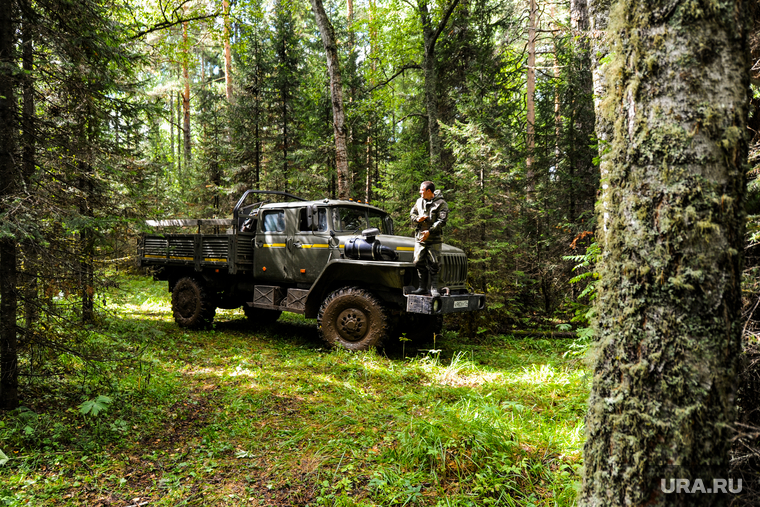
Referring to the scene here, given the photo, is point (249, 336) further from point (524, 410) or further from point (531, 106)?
point (531, 106)

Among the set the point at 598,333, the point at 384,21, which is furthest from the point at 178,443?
the point at 384,21

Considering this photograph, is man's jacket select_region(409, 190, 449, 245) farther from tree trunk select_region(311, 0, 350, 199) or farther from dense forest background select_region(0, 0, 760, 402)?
tree trunk select_region(311, 0, 350, 199)

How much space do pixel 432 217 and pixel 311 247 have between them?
94.6 inches

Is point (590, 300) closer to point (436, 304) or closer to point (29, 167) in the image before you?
point (436, 304)

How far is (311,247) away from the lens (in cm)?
702

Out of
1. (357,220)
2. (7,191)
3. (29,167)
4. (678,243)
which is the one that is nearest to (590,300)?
(678,243)

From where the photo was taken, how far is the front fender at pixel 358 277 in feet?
20.1

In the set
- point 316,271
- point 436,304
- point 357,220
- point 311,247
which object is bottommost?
point 436,304

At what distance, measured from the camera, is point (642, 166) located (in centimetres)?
153

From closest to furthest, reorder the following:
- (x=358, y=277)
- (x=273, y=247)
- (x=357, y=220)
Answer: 1. (x=358, y=277)
2. (x=357, y=220)
3. (x=273, y=247)

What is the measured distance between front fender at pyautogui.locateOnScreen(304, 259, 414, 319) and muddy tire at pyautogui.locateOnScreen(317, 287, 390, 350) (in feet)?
0.70

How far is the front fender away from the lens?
6.11 meters

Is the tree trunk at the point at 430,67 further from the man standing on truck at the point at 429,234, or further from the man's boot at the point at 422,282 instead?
the man's boot at the point at 422,282

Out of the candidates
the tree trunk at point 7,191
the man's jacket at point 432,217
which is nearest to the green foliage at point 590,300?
the man's jacket at point 432,217
